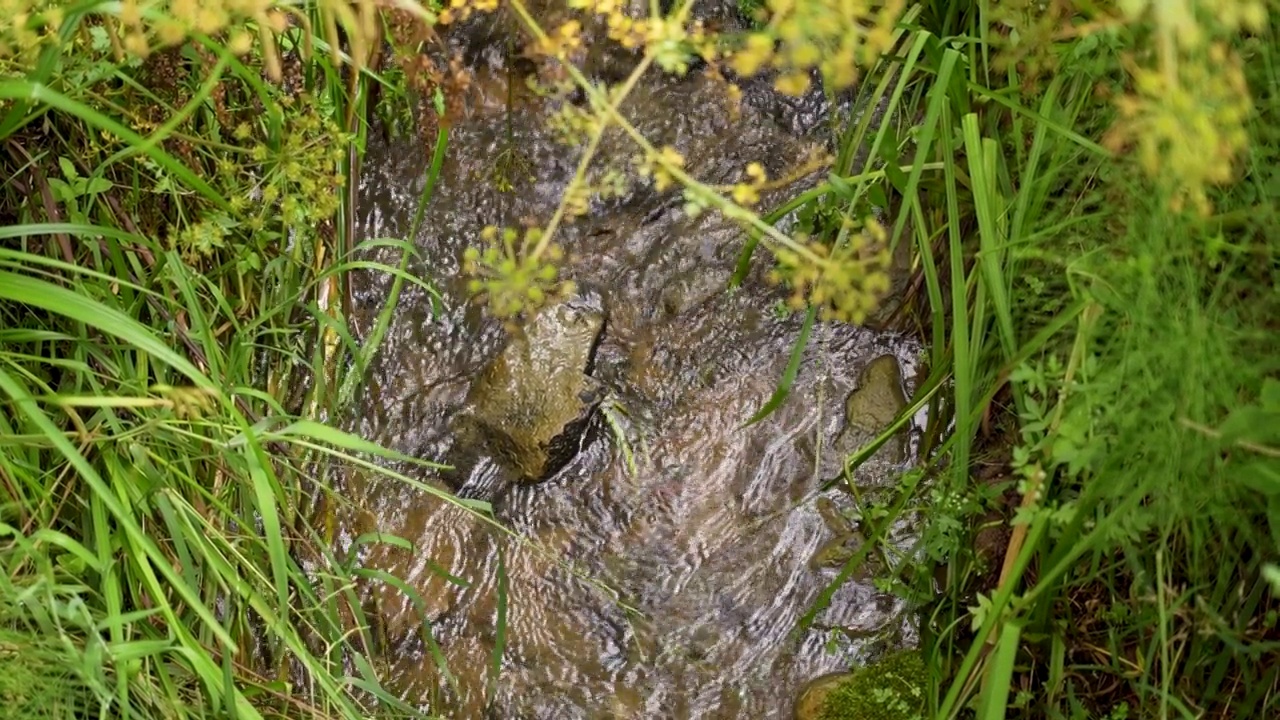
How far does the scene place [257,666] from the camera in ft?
5.99

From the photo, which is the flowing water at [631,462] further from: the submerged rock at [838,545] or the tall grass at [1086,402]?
the tall grass at [1086,402]

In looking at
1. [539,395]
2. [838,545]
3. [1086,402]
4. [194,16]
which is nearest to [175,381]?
[539,395]

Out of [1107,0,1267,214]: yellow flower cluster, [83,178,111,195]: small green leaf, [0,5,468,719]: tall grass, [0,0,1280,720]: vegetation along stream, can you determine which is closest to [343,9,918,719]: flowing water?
[0,0,1280,720]: vegetation along stream

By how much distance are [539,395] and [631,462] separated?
24cm

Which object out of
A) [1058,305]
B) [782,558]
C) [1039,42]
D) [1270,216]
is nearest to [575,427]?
[782,558]

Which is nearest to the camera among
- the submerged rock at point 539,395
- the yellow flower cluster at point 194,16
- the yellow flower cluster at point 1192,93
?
the yellow flower cluster at point 1192,93

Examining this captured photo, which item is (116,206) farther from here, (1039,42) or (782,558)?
(1039,42)

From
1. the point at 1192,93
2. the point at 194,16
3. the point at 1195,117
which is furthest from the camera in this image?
the point at 194,16

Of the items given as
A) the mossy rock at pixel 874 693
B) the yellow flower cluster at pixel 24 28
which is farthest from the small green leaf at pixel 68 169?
the mossy rock at pixel 874 693

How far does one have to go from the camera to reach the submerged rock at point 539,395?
196 centimetres

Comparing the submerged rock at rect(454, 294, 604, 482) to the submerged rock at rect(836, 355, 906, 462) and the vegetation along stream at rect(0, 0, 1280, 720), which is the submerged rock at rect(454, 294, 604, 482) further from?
the submerged rock at rect(836, 355, 906, 462)

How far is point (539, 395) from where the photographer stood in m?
1.96

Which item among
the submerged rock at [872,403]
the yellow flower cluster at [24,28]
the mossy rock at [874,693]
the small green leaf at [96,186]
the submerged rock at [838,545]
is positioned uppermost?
the yellow flower cluster at [24,28]

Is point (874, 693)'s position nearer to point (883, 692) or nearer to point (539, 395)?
point (883, 692)
